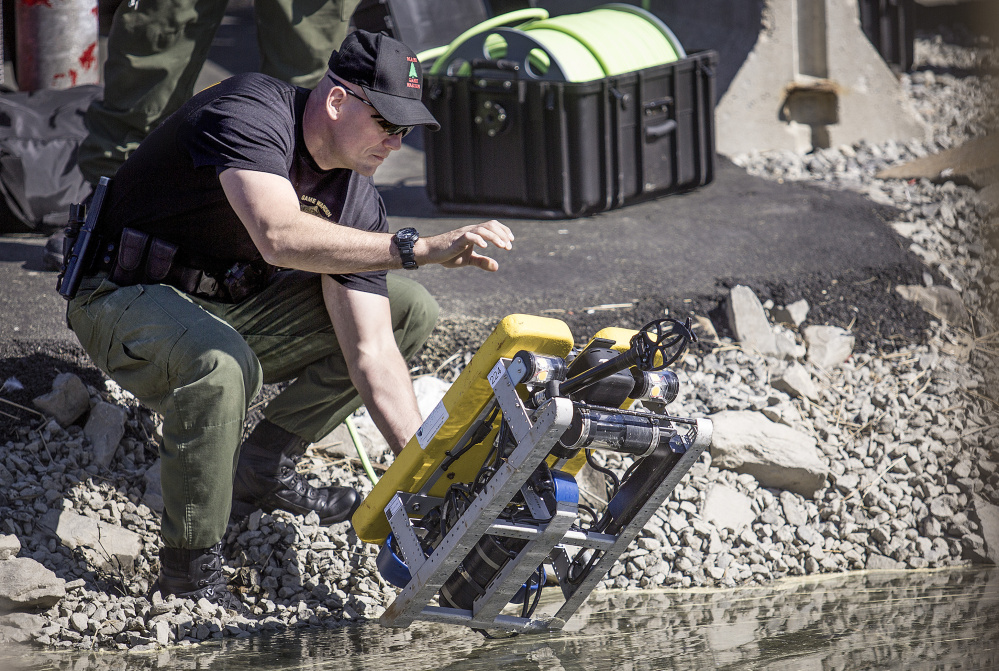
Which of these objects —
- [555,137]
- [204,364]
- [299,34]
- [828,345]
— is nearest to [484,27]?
[555,137]

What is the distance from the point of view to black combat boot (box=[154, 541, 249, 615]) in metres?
2.69

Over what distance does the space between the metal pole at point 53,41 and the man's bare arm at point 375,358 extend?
128 inches

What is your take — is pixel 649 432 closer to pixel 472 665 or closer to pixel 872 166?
pixel 472 665

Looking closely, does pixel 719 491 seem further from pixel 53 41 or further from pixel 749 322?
pixel 53 41

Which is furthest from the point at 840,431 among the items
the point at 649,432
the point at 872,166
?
the point at 872,166

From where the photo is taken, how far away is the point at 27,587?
2.63m

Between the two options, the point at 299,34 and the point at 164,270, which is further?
the point at 299,34

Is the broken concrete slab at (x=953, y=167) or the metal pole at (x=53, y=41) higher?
the metal pole at (x=53, y=41)

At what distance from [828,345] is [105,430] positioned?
3.03m

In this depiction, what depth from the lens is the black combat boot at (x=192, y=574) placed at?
2689 millimetres

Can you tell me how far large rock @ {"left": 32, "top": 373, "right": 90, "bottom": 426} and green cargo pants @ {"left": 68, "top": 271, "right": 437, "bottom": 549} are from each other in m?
0.60

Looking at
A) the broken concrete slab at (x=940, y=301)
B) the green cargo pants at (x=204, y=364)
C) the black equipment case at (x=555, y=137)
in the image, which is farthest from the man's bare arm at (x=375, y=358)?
the broken concrete slab at (x=940, y=301)

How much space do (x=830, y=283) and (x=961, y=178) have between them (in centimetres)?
198

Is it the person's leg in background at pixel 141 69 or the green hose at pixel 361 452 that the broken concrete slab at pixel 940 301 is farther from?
the person's leg in background at pixel 141 69
